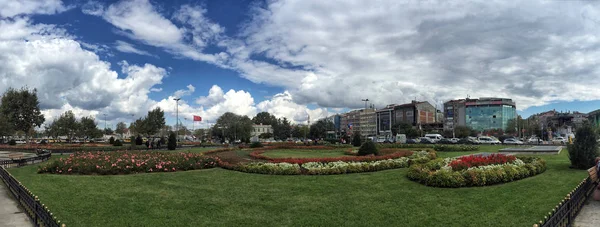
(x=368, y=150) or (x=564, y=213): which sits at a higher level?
(x=368, y=150)

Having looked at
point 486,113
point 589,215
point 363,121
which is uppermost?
point 486,113

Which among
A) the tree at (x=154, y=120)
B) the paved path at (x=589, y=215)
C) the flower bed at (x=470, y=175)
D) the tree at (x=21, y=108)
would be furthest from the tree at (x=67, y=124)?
the paved path at (x=589, y=215)

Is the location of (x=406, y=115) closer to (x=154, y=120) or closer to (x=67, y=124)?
(x=154, y=120)

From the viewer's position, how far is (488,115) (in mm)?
119938

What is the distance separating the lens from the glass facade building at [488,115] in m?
118

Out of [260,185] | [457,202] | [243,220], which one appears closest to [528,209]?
[457,202]

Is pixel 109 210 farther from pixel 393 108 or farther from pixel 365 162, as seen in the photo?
pixel 393 108

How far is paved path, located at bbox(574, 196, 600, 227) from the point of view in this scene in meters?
7.97

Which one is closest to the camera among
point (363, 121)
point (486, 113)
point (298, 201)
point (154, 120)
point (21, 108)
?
point (298, 201)

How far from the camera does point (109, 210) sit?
31.0 feet

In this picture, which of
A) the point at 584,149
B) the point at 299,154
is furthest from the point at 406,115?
the point at 584,149

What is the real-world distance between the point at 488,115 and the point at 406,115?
90.3ft

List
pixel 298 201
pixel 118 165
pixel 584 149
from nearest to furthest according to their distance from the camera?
pixel 298 201 → pixel 584 149 → pixel 118 165

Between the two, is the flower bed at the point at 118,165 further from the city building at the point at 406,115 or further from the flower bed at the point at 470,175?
the city building at the point at 406,115
